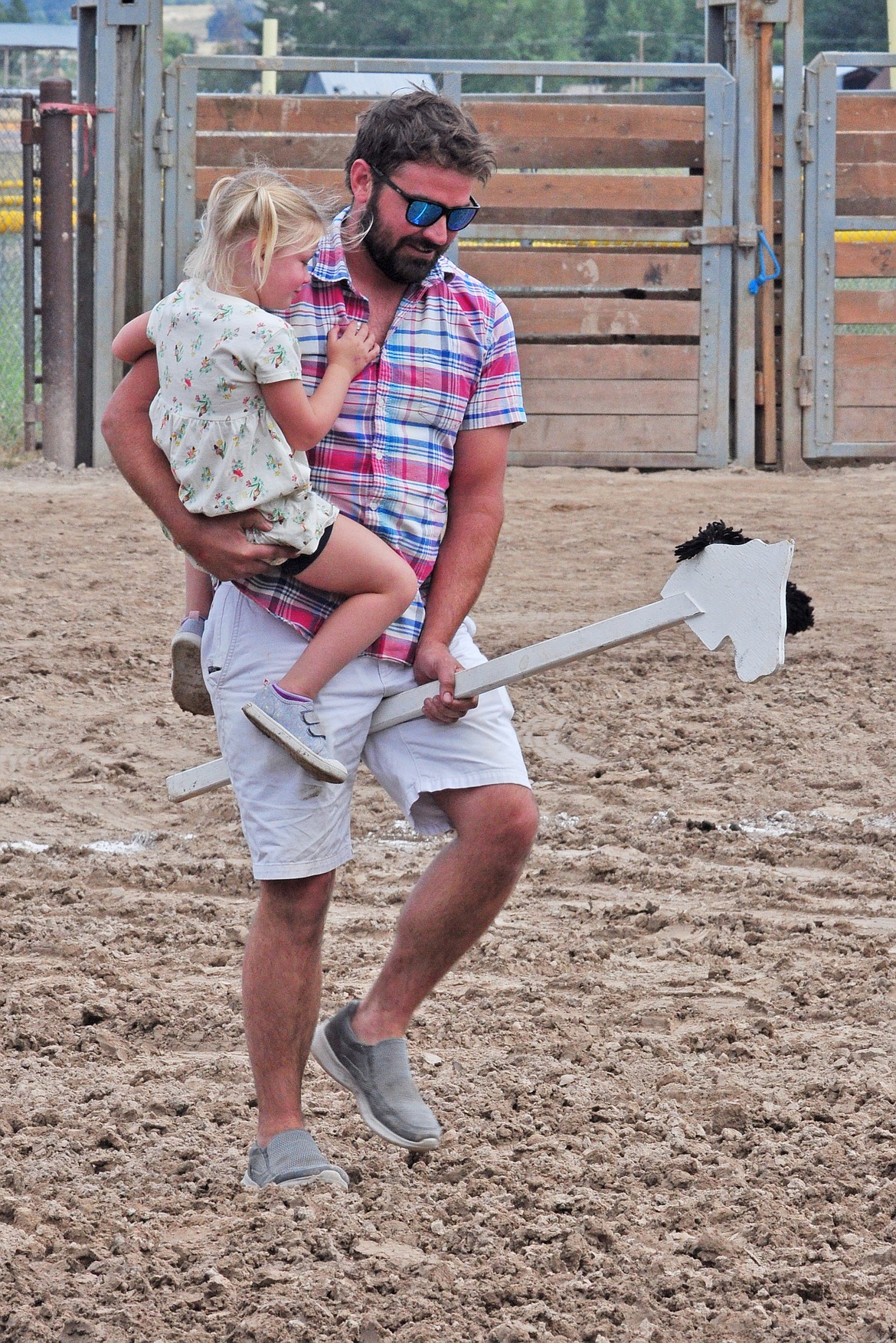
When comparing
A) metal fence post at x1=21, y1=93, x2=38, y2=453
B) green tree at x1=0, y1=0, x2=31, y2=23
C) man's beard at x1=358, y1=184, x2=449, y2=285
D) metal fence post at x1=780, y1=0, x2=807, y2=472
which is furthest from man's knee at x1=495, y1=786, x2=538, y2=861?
green tree at x1=0, y1=0, x2=31, y2=23

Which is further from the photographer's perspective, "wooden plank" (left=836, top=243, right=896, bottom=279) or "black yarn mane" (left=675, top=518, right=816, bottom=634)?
"wooden plank" (left=836, top=243, right=896, bottom=279)

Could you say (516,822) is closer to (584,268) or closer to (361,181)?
(361,181)

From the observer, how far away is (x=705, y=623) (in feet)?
9.43

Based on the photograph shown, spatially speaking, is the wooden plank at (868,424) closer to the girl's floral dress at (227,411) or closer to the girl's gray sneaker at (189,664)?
the girl's gray sneaker at (189,664)

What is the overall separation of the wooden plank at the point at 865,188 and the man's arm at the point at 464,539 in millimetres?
7103

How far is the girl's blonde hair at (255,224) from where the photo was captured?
2.57 metres

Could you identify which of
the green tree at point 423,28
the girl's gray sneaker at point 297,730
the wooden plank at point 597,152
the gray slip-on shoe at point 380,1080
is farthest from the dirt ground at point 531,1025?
the green tree at point 423,28

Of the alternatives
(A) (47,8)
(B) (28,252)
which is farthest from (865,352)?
(A) (47,8)

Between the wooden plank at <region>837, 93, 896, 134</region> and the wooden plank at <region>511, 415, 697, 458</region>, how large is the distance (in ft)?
6.45

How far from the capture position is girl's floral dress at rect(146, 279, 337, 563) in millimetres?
2592

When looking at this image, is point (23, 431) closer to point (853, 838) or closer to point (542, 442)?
point (542, 442)

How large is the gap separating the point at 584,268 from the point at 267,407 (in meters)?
7.06

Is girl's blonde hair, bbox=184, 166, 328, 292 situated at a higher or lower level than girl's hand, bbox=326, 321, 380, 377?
higher

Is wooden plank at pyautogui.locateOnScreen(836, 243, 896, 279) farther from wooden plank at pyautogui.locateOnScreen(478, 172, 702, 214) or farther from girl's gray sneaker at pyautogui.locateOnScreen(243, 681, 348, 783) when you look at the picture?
girl's gray sneaker at pyautogui.locateOnScreen(243, 681, 348, 783)
